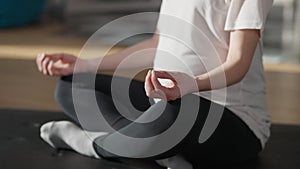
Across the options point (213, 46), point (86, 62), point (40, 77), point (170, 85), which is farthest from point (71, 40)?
point (170, 85)

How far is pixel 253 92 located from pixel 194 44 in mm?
172

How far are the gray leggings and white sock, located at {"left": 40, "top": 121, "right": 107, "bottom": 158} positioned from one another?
0.03 m

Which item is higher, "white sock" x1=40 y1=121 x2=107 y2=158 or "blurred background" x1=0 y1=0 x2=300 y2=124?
"white sock" x1=40 y1=121 x2=107 y2=158

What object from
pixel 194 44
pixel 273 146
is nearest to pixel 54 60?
pixel 194 44

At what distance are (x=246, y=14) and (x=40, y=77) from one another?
1.41 meters

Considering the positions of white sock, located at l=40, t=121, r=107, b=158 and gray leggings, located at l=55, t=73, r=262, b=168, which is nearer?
gray leggings, located at l=55, t=73, r=262, b=168

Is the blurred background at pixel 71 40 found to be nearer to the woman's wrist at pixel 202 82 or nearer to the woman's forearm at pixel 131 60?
the woman's forearm at pixel 131 60

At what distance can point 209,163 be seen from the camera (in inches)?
52.9

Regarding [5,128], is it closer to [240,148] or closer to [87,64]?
[87,64]

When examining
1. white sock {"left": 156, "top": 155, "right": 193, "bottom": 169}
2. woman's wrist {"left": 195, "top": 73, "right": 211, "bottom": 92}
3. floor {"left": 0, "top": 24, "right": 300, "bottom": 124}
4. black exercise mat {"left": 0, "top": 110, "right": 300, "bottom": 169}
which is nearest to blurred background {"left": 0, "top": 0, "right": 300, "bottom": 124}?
floor {"left": 0, "top": 24, "right": 300, "bottom": 124}

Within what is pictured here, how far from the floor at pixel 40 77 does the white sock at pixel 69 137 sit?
0.56 metres

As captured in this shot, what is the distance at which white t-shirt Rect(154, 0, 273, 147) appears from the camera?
123 cm

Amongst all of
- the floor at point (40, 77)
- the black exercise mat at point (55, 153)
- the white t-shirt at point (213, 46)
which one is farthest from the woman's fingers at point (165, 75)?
the floor at point (40, 77)

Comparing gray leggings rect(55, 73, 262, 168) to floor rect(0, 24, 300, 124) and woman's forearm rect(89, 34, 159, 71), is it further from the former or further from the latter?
floor rect(0, 24, 300, 124)
